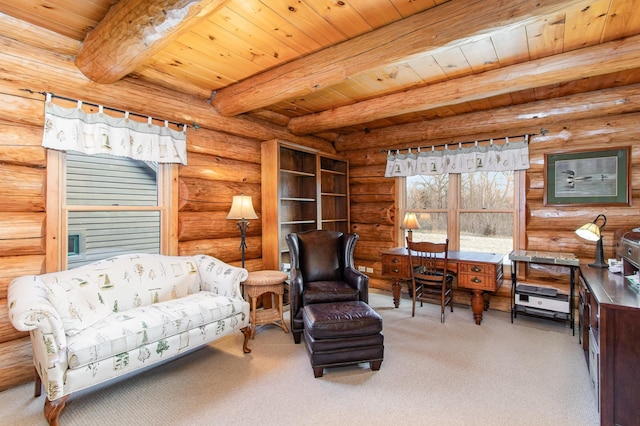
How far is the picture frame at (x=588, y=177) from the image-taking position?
337cm

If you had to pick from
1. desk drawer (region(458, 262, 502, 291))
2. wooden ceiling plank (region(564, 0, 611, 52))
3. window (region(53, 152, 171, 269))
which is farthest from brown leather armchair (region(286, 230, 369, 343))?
wooden ceiling plank (region(564, 0, 611, 52))

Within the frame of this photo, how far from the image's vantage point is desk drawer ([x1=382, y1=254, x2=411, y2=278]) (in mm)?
3924

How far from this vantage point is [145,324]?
2238 mm

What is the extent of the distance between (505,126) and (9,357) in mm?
5325

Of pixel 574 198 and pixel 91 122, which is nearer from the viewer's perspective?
pixel 91 122

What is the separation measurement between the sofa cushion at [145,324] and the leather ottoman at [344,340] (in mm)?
789

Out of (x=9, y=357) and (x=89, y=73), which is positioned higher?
(x=89, y=73)

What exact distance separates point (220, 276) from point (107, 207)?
121 centimetres

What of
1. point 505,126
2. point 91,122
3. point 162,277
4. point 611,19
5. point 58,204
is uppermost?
point 611,19

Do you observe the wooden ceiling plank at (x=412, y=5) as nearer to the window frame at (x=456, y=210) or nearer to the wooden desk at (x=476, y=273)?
the wooden desk at (x=476, y=273)

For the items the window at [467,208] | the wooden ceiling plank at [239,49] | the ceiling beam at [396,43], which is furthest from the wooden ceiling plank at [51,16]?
the window at [467,208]

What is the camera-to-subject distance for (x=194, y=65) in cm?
282

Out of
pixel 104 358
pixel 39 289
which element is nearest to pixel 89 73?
pixel 39 289

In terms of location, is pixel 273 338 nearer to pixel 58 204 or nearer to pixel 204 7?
pixel 58 204
